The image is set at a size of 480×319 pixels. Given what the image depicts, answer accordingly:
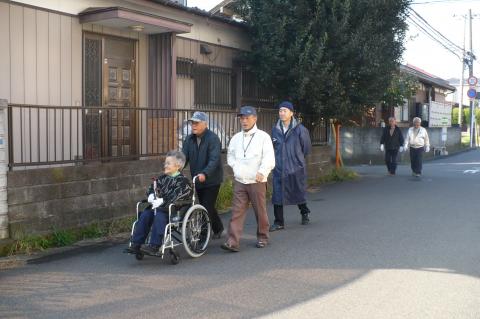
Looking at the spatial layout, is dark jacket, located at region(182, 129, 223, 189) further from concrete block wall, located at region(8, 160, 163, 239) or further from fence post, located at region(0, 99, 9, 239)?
fence post, located at region(0, 99, 9, 239)

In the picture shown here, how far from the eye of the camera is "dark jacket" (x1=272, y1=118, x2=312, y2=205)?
8914 millimetres

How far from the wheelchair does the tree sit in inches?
249

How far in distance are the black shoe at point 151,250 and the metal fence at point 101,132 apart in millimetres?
2305

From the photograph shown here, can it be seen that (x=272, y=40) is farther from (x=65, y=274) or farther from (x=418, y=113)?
(x=418, y=113)

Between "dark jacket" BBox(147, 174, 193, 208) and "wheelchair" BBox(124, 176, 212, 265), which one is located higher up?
"dark jacket" BBox(147, 174, 193, 208)

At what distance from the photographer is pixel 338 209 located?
10805 mm

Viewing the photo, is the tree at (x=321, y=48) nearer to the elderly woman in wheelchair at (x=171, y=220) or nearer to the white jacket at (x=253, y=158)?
the white jacket at (x=253, y=158)

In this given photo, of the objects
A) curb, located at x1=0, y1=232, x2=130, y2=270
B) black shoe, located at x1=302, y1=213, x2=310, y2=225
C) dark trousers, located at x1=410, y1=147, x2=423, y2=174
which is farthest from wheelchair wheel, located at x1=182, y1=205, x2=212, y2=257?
dark trousers, located at x1=410, y1=147, x2=423, y2=174

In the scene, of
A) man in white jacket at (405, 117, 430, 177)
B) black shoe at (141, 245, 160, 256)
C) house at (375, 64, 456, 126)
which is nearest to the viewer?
black shoe at (141, 245, 160, 256)

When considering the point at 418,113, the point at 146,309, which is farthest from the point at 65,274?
the point at 418,113

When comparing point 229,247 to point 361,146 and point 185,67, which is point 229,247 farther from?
point 361,146

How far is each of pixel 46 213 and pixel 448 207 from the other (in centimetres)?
708

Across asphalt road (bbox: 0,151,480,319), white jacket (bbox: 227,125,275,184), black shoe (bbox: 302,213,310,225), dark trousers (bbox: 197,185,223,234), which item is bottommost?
asphalt road (bbox: 0,151,480,319)

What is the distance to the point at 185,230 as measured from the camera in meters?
6.75
